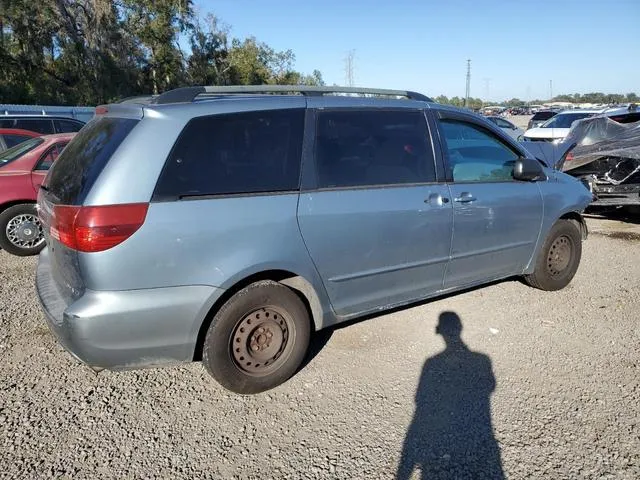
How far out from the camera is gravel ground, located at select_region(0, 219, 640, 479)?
97.4 inches

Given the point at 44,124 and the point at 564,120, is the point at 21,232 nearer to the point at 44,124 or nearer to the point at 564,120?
the point at 44,124

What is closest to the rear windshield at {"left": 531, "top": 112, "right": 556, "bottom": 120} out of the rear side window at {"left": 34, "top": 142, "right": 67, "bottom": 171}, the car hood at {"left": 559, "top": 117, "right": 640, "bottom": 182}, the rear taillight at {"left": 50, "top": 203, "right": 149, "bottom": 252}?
the car hood at {"left": 559, "top": 117, "right": 640, "bottom": 182}

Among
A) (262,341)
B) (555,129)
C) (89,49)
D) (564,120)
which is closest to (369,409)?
(262,341)

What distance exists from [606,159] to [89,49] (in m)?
30.4

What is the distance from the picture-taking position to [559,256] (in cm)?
472

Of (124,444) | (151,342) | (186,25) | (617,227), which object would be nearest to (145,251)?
(151,342)

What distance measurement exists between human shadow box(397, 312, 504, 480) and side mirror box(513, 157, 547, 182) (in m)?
1.54

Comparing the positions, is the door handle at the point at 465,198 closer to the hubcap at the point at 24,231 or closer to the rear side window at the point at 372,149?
the rear side window at the point at 372,149

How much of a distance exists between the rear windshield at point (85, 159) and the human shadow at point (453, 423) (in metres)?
2.26

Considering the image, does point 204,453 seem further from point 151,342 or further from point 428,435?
point 428,435

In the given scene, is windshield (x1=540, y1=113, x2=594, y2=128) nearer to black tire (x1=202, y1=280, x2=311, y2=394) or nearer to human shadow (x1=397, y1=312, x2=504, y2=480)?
human shadow (x1=397, y1=312, x2=504, y2=480)

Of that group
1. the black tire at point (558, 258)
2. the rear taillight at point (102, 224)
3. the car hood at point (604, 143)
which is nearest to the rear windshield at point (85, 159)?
the rear taillight at point (102, 224)

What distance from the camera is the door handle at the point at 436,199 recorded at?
356cm

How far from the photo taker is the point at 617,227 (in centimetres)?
768
